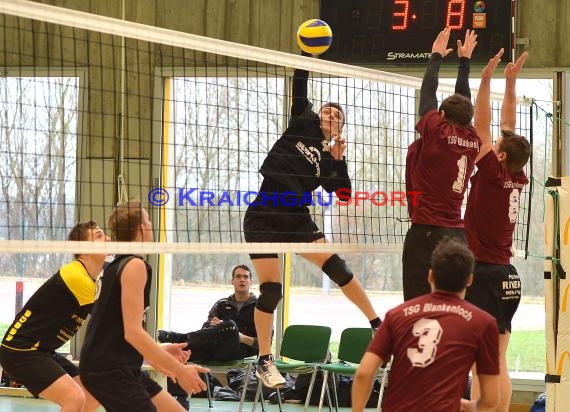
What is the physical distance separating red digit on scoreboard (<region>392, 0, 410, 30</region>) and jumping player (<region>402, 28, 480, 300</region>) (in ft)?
13.5

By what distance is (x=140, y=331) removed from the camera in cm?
481

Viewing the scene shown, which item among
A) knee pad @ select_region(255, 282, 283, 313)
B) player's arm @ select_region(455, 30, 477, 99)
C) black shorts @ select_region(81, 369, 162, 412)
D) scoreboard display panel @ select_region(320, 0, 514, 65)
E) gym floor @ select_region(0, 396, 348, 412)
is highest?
scoreboard display panel @ select_region(320, 0, 514, 65)

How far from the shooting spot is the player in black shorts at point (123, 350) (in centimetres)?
484

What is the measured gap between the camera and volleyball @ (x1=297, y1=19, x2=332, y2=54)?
694 centimetres

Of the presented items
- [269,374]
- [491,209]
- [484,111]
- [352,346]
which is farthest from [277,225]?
[352,346]

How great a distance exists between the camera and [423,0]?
391 inches

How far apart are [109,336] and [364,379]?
4.78 feet

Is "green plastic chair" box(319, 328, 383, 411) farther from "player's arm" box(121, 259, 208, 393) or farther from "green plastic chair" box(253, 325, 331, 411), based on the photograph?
"player's arm" box(121, 259, 208, 393)

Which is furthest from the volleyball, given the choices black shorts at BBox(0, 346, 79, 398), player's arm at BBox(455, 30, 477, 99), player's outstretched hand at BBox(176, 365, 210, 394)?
player's outstretched hand at BBox(176, 365, 210, 394)

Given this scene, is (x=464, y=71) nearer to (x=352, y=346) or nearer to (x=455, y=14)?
(x=455, y=14)

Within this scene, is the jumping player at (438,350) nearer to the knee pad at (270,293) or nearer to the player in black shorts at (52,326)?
the player in black shorts at (52,326)

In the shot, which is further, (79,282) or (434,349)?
(79,282)

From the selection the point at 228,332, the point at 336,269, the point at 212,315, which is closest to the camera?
the point at 336,269

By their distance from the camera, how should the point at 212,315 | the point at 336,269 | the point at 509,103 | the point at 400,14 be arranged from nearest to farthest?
1. the point at 509,103
2. the point at 336,269
3. the point at 400,14
4. the point at 212,315
